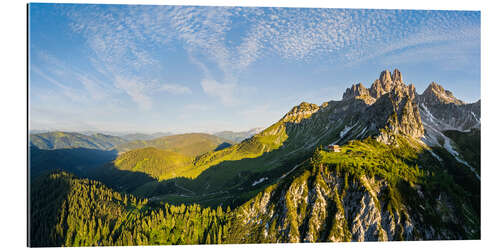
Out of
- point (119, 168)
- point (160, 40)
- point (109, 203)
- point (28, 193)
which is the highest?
point (160, 40)

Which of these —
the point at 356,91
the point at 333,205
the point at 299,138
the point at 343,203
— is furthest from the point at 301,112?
the point at 333,205

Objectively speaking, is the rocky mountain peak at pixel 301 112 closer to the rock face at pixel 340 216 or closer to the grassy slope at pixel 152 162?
the grassy slope at pixel 152 162

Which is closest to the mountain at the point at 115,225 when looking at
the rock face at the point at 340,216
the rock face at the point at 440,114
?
the rock face at the point at 340,216

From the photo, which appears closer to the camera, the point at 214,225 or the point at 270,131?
the point at 214,225

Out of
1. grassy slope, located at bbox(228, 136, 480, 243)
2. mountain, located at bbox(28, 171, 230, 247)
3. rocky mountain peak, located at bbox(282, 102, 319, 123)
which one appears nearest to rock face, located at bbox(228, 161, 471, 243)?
grassy slope, located at bbox(228, 136, 480, 243)

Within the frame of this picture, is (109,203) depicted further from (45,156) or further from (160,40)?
(45,156)

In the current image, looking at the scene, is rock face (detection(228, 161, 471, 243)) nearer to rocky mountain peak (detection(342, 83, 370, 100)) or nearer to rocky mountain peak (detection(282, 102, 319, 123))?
rocky mountain peak (detection(342, 83, 370, 100))

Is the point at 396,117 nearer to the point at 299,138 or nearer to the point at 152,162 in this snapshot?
the point at 299,138

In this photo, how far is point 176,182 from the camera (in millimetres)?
116500

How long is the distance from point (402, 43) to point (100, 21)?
35.8 meters

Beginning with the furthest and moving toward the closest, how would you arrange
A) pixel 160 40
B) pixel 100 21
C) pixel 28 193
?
pixel 160 40, pixel 100 21, pixel 28 193

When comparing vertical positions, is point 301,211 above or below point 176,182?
above

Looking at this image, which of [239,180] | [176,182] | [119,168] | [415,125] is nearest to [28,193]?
[239,180]

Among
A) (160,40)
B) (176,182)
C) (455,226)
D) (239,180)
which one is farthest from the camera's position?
(176,182)
